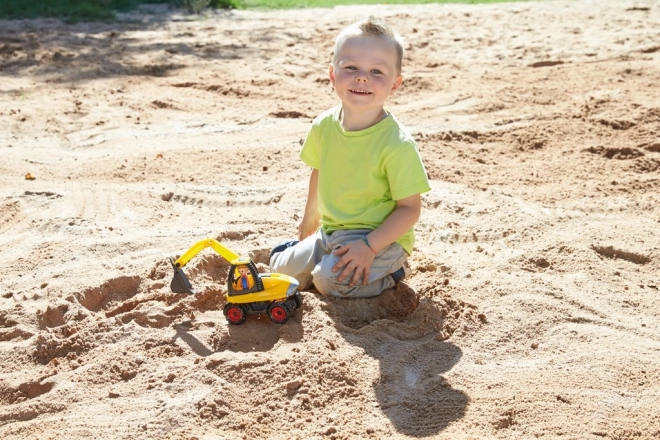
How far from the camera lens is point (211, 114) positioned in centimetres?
587

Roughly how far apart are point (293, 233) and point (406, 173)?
92 cm

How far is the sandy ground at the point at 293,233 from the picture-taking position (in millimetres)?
2715

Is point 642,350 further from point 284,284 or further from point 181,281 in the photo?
point 181,281

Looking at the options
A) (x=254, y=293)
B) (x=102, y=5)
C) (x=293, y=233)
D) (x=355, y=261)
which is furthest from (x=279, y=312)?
(x=102, y=5)

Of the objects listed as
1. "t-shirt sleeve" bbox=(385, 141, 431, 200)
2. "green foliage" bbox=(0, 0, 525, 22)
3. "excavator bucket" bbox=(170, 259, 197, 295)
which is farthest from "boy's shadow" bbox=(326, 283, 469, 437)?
"green foliage" bbox=(0, 0, 525, 22)

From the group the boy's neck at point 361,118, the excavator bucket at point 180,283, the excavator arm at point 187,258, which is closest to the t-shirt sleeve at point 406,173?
the boy's neck at point 361,118

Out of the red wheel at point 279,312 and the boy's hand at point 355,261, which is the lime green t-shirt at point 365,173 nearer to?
the boy's hand at point 355,261

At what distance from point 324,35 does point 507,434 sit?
6.06m

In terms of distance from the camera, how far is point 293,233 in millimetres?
4016

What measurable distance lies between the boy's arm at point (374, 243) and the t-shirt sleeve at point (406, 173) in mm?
60

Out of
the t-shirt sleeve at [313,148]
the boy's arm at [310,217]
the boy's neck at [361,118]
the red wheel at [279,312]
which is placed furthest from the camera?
the boy's arm at [310,217]

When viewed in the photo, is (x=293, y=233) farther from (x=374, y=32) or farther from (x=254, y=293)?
(x=374, y=32)

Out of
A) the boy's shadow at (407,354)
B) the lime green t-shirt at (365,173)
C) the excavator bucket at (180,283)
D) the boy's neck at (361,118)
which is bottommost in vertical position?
the boy's shadow at (407,354)

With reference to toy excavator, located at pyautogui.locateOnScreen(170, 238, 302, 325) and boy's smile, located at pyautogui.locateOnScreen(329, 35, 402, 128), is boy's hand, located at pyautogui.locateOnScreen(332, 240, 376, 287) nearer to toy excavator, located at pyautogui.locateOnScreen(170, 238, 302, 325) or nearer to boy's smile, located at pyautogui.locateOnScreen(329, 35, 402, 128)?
toy excavator, located at pyautogui.locateOnScreen(170, 238, 302, 325)
